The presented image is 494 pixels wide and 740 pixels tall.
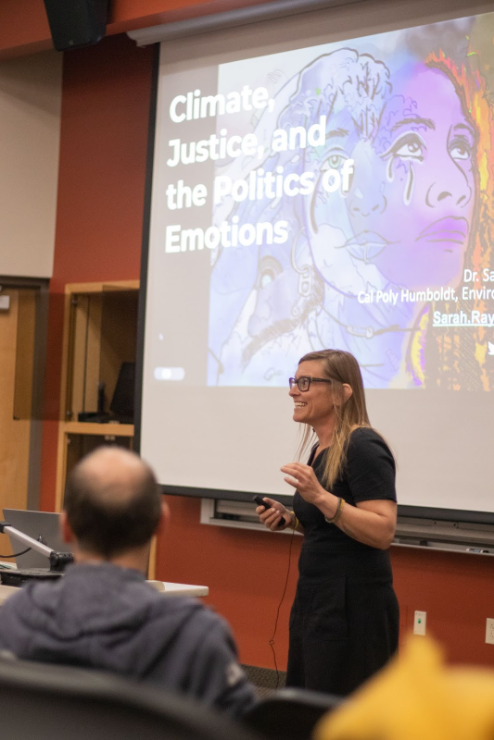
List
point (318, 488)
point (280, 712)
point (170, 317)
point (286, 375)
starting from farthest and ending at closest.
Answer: point (170, 317), point (286, 375), point (318, 488), point (280, 712)

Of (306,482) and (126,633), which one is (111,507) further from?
(306,482)

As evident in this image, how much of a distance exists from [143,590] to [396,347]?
116 inches

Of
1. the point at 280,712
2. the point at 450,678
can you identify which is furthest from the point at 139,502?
the point at 450,678

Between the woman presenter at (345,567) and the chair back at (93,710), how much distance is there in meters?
1.54

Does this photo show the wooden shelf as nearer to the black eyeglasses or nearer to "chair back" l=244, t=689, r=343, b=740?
the black eyeglasses

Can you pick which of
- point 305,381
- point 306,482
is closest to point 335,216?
point 305,381

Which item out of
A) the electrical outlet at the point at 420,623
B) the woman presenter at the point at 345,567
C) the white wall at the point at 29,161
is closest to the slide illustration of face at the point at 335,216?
the electrical outlet at the point at 420,623

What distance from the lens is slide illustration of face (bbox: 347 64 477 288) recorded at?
3.84 metres

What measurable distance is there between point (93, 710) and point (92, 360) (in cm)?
482

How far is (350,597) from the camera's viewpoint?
243 cm

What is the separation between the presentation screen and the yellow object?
3.22 m

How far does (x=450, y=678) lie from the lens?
59 cm

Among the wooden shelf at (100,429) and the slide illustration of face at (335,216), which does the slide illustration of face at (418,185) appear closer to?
the slide illustration of face at (335,216)

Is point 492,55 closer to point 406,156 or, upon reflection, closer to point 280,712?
point 406,156
